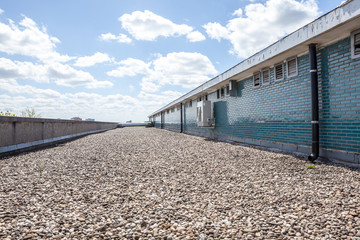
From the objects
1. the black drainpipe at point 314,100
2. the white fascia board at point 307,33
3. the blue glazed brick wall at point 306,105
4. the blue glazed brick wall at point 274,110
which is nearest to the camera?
the white fascia board at point 307,33

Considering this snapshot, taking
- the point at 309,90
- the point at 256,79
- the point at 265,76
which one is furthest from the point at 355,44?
the point at 256,79

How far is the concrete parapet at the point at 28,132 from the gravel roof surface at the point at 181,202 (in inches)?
139

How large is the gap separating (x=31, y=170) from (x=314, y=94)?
8494 mm

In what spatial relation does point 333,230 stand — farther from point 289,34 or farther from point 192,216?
point 289,34

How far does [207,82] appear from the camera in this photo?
16422 mm

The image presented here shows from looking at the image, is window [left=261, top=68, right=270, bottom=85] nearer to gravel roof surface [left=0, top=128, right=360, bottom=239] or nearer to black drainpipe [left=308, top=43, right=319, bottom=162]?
black drainpipe [left=308, top=43, right=319, bottom=162]

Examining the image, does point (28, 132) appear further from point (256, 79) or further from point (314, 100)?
point (314, 100)

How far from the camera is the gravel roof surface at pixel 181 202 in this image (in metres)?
2.87

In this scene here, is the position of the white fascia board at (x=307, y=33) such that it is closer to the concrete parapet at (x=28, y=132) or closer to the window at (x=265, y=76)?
the window at (x=265, y=76)

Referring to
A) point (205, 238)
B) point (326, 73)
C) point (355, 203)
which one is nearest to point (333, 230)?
point (355, 203)

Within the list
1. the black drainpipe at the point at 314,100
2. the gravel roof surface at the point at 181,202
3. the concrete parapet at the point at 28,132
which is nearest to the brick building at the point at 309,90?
the black drainpipe at the point at 314,100

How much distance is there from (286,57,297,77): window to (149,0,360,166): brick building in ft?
0.12

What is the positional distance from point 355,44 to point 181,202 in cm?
624

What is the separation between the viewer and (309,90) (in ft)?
25.2
